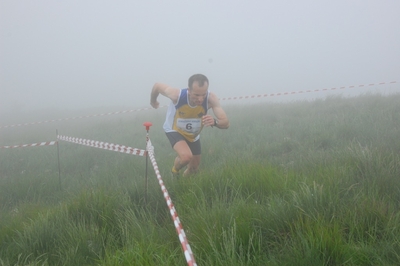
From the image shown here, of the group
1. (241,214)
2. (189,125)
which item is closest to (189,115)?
(189,125)

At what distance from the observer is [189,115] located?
514 centimetres

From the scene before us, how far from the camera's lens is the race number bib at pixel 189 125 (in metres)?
5.20

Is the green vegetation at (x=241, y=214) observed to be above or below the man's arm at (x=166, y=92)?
below

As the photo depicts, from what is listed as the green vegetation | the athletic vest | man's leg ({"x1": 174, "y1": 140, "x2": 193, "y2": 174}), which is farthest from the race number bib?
the green vegetation

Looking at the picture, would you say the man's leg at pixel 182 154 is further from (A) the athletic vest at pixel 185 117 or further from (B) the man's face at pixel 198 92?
(B) the man's face at pixel 198 92

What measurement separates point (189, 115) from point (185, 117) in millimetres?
83

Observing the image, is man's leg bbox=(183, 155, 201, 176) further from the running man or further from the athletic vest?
the athletic vest

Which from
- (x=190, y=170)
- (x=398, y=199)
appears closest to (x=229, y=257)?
(x=398, y=199)

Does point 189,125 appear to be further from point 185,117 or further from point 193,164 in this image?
point 193,164

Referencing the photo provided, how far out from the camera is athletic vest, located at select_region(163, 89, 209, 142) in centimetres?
505

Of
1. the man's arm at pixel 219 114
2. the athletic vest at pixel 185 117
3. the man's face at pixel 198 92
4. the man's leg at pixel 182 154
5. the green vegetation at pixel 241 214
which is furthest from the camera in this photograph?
the athletic vest at pixel 185 117

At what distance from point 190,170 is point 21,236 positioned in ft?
8.91

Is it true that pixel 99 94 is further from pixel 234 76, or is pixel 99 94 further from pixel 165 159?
pixel 165 159

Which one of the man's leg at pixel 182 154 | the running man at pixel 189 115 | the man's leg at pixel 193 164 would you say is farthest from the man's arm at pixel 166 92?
the man's leg at pixel 193 164
